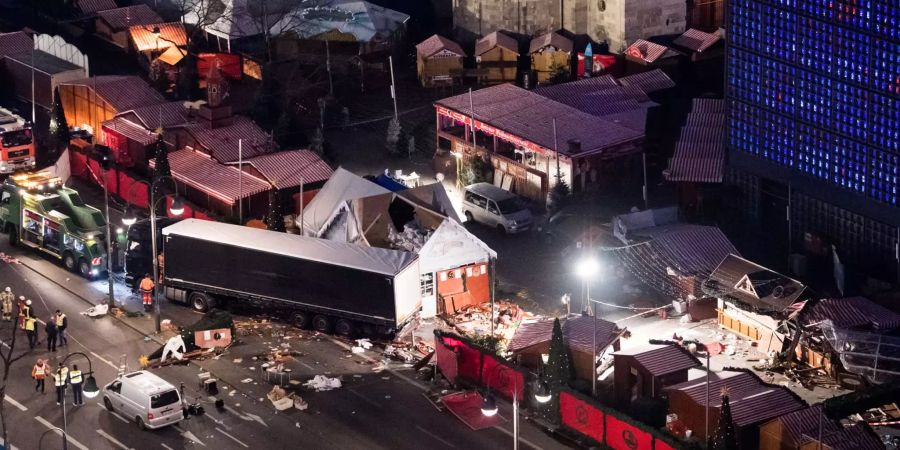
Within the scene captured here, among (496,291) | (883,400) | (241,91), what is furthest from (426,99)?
(883,400)

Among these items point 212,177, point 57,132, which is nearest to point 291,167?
point 212,177

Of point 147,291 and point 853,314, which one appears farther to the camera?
point 147,291

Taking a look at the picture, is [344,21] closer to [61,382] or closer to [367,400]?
[367,400]

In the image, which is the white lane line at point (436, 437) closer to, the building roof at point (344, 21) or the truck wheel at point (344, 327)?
the truck wheel at point (344, 327)

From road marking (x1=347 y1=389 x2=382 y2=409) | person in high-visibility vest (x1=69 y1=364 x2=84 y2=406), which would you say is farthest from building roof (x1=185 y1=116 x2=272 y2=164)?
person in high-visibility vest (x1=69 y1=364 x2=84 y2=406)

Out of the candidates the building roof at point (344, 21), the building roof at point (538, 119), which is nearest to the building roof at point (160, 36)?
the building roof at point (344, 21)

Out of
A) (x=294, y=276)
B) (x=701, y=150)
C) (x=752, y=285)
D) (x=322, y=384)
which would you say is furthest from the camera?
(x=701, y=150)

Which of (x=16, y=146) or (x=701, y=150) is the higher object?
(x=701, y=150)
